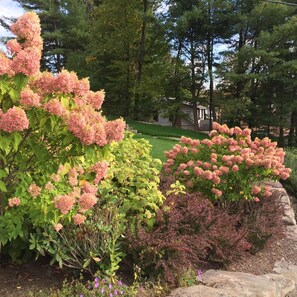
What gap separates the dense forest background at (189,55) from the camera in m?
20.7

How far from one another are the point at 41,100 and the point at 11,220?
2.85 feet

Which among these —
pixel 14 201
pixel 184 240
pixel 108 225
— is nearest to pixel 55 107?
pixel 14 201

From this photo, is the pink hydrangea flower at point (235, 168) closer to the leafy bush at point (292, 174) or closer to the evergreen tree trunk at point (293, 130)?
the leafy bush at point (292, 174)

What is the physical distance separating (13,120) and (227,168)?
115 inches

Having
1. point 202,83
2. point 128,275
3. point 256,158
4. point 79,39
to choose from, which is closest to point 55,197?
point 128,275

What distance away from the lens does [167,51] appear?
2605 centimetres

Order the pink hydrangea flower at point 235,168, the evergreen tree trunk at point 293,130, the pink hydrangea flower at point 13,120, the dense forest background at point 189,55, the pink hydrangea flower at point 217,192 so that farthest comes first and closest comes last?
the evergreen tree trunk at point 293,130 < the dense forest background at point 189,55 < the pink hydrangea flower at point 235,168 < the pink hydrangea flower at point 217,192 < the pink hydrangea flower at point 13,120

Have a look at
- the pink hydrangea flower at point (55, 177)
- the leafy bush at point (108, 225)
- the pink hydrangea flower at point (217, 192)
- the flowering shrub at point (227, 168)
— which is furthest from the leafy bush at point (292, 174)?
the pink hydrangea flower at point (55, 177)

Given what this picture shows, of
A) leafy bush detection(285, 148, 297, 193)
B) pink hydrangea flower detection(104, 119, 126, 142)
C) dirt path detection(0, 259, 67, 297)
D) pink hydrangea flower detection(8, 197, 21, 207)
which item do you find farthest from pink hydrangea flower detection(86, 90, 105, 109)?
leafy bush detection(285, 148, 297, 193)

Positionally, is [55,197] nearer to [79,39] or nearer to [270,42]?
[270,42]

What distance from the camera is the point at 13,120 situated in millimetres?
1903

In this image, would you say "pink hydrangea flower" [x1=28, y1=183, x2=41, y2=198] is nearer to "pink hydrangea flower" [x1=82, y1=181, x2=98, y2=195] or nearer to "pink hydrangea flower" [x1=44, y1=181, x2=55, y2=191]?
"pink hydrangea flower" [x1=44, y1=181, x2=55, y2=191]

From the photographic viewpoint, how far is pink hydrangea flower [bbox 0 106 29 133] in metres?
1.90

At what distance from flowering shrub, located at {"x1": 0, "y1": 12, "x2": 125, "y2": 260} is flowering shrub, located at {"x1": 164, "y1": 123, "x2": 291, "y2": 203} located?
2049mm
